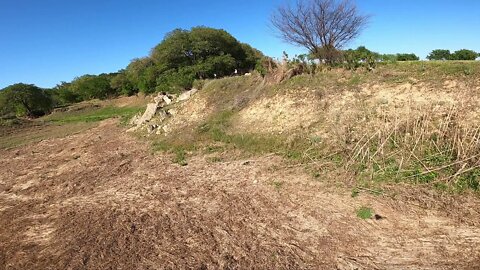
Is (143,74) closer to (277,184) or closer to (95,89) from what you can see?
(95,89)

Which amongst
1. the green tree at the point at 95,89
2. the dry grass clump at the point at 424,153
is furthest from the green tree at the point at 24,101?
the dry grass clump at the point at 424,153

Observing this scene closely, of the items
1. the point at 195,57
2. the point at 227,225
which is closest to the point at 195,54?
the point at 195,57

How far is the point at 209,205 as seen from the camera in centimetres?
649

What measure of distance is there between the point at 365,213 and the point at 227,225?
2.28m

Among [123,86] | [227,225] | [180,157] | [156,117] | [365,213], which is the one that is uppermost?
[123,86]

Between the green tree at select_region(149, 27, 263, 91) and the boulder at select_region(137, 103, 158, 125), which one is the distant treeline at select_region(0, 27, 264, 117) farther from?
the boulder at select_region(137, 103, 158, 125)

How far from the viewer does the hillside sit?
479 centimetres

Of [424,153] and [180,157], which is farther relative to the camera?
[180,157]

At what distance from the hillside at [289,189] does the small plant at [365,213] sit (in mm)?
35

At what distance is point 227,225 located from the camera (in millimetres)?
5633

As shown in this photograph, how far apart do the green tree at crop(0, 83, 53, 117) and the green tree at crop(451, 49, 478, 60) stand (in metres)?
42.2

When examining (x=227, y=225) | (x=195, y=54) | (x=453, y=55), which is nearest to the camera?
(x=227, y=225)

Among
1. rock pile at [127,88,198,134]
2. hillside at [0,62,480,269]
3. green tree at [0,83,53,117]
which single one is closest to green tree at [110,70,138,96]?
green tree at [0,83,53,117]

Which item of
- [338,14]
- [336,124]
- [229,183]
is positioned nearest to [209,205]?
[229,183]
